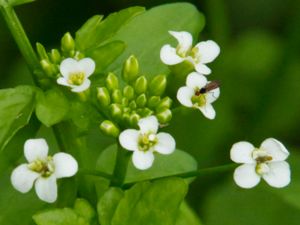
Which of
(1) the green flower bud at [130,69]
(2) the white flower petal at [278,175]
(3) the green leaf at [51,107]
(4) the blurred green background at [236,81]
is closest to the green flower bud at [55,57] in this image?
(3) the green leaf at [51,107]

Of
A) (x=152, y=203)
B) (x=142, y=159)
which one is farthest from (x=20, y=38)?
(x=152, y=203)

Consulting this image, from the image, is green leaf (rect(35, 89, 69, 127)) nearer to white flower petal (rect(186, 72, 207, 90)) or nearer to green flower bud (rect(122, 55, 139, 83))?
green flower bud (rect(122, 55, 139, 83))

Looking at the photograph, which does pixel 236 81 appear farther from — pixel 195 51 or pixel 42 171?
pixel 42 171

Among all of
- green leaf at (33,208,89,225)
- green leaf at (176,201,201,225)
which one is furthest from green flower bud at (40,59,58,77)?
green leaf at (176,201,201,225)

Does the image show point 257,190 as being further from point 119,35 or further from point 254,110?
point 119,35

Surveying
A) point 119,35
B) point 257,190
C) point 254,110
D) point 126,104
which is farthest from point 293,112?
point 126,104

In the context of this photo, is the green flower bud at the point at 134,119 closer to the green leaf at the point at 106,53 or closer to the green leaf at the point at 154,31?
the green leaf at the point at 106,53

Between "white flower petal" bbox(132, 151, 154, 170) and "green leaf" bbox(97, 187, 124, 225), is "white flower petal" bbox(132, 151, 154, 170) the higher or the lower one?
the higher one

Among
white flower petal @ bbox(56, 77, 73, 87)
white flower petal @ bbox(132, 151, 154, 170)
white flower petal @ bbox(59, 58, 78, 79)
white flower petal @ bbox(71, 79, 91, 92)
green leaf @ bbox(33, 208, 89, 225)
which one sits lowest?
green leaf @ bbox(33, 208, 89, 225)
